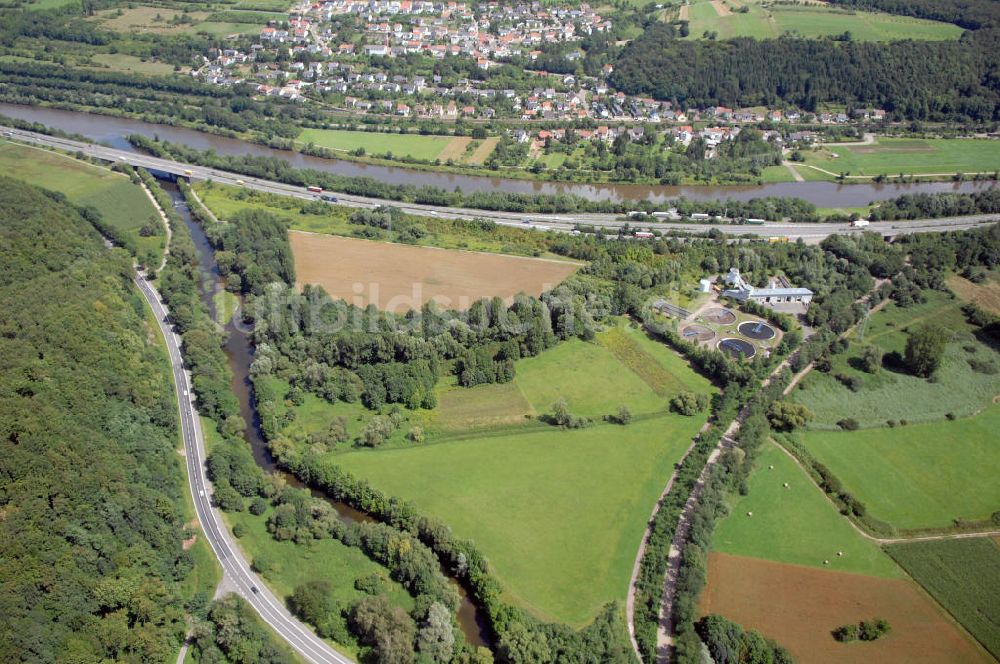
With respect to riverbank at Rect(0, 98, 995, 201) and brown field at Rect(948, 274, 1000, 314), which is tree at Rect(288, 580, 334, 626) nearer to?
riverbank at Rect(0, 98, 995, 201)

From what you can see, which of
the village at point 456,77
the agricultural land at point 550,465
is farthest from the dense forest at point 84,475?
the village at point 456,77

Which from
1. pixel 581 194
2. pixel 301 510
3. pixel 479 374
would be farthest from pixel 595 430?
pixel 581 194

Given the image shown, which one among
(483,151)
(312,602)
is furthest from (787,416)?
(483,151)

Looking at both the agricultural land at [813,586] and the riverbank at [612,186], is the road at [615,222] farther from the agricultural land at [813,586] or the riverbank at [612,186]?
the agricultural land at [813,586]

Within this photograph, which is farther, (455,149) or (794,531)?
(455,149)

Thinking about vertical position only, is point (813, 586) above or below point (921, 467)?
below

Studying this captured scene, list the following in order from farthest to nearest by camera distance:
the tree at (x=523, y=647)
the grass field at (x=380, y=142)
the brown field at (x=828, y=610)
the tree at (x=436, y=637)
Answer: the grass field at (x=380, y=142), the brown field at (x=828, y=610), the tree at (x=436, y=637), the tree at (x=523, y=647)

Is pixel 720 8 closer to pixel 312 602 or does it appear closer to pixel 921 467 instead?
pixel 921 467

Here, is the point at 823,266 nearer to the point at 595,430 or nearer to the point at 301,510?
the point at 595,430

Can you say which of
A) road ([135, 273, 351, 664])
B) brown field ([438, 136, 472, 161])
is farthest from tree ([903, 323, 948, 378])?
brown field ([438, 136, 472, 161])
